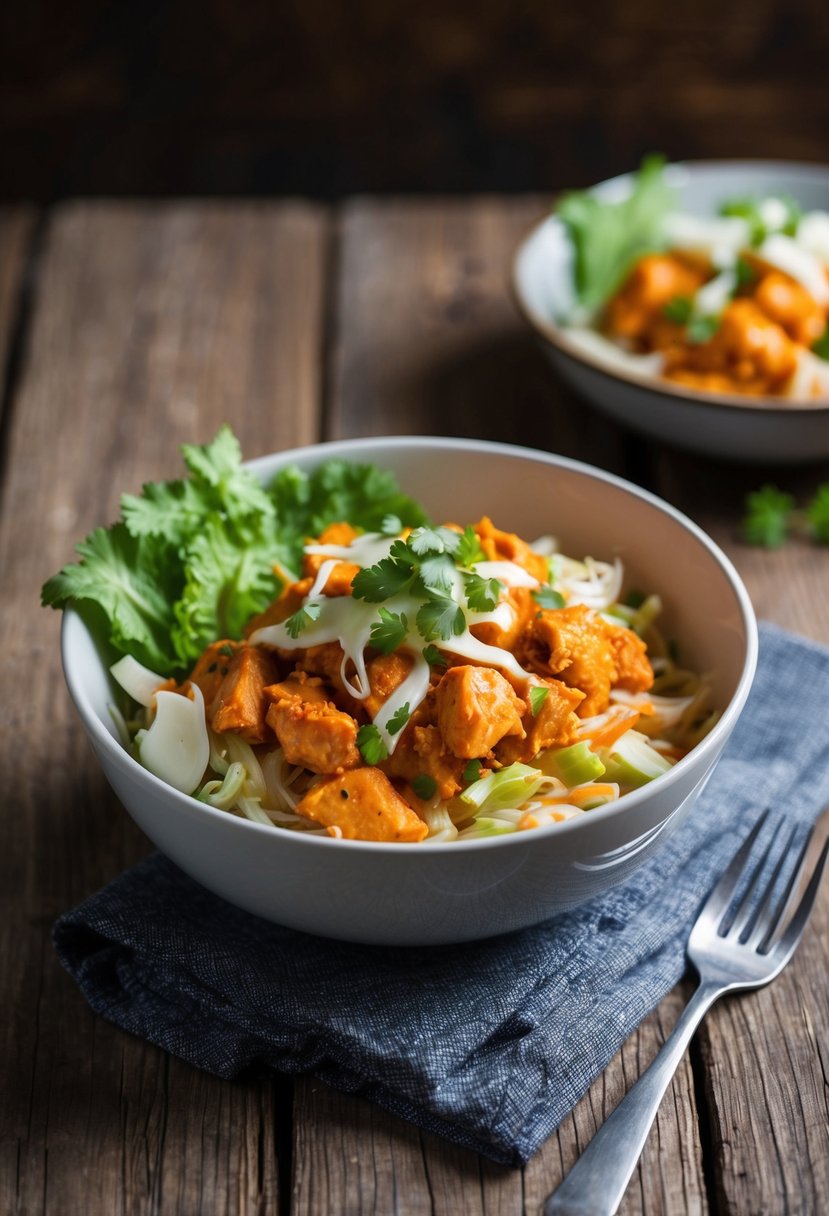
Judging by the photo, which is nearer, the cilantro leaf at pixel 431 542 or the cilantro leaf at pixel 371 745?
the cilantro leaf at pixel 371 745

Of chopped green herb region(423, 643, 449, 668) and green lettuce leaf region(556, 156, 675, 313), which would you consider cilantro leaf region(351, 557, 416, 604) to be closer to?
chopped green herb region(423, 643, 449, 668)

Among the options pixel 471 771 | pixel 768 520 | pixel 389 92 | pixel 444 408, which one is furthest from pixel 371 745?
pixel 389 92

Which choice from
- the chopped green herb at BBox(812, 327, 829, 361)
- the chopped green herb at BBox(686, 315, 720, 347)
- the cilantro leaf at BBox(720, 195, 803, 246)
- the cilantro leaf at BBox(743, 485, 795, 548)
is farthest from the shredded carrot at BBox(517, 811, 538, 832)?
the cilantro leaf at BBox(720, 195, 803, 246)

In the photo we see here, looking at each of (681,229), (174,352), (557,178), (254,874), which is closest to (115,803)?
(254,874)

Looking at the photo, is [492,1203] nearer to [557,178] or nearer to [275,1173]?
[275,1173]

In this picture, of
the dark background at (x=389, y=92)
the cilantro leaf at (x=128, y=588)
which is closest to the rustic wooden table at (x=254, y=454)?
the cilantro leaf at (x=128, y=588)

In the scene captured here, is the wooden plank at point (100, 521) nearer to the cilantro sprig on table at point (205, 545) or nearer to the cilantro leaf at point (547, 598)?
the cilantro sprig on table at point (205, 545)

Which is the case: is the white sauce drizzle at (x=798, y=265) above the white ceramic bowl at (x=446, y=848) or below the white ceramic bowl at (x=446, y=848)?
above

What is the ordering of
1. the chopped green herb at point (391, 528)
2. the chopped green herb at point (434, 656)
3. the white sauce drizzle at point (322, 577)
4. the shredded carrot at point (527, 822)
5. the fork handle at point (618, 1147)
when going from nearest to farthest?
the fork handle at point (618, 1147), the shredded carrot at point (527, 822), the chopped green herb at point (434, 656), the white sauce drizzle at point (322, 577), the chopped green herb at point (391, 528)
